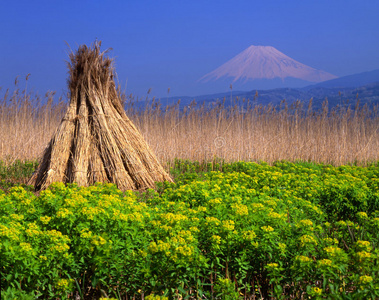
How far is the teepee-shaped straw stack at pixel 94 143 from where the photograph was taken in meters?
5.11

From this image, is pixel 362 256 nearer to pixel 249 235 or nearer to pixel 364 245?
pixel 364 245

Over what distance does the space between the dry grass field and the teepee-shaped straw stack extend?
2.17 metres

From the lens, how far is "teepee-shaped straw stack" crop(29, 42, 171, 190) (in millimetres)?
5109

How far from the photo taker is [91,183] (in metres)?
5.13

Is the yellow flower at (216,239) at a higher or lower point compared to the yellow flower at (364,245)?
higher

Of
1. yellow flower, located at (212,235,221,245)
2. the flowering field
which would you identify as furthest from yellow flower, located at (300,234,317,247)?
yellow flower, located at (212,235,221,245)

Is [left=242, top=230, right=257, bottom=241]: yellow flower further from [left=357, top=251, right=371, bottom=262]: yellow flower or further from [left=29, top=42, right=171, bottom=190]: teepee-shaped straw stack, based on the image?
[left=29, top=42, right=171, bottom=190]: teepee-shaped straw stack

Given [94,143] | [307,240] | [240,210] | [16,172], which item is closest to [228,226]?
[240,210]

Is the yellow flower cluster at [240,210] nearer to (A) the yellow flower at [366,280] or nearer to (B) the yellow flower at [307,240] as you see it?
(B) the yellow flower at [307,240]

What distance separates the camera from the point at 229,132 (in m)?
7.96

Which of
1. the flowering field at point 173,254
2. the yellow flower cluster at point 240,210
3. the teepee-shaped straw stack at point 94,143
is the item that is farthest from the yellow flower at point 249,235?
the teepee-shaped straw stack at point 94,143

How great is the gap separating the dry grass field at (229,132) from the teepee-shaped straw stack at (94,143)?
2.17 meters

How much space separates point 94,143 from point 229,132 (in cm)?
353

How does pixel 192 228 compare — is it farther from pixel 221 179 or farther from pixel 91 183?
pixel 91 183
